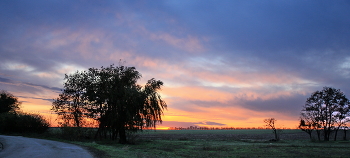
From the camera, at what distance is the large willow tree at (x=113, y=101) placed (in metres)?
34.1

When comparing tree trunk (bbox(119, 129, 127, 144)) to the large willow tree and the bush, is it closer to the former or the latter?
the large willow tree

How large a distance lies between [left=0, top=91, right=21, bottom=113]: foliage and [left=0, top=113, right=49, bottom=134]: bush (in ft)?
60.8

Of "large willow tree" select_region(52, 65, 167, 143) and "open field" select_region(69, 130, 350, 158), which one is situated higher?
"large willow tree" select_region(52, 65, 167, 143)

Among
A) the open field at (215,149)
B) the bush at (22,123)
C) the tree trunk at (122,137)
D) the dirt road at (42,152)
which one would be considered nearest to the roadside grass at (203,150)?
the open field at (215,149)

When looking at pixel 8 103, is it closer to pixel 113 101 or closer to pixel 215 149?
pixel 113 101

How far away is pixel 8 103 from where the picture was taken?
206 ft

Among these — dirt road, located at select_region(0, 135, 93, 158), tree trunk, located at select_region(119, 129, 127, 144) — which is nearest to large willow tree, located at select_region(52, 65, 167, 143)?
tree trunk, located at select_region(119, 129, 127, 144)

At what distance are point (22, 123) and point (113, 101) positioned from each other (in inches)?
846

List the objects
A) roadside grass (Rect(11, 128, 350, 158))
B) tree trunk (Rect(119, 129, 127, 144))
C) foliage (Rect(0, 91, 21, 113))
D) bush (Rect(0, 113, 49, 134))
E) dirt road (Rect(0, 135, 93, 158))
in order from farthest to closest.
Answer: foliage (Rect(0, 91, 21, 113)) < bush (Rect(0, 113, 49, 134)) < tree trunk (Rect(119, 129, 127, 144)) < roadside grass (Rect(11, 128, 350, 158)) < dirt road (Rect(0, 135, 93, 158))

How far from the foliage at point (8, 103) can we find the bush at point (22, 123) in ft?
60.8

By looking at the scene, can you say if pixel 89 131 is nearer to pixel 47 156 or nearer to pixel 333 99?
pixel 47 156

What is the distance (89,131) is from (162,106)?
39.3 ft

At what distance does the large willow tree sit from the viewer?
112ft

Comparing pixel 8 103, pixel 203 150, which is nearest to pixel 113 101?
pixel 203 150
